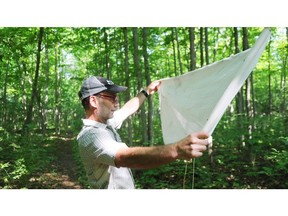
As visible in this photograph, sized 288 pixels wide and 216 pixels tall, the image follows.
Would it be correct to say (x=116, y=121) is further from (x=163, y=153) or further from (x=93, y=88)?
(x=163, y=153)

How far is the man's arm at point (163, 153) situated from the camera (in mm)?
1413

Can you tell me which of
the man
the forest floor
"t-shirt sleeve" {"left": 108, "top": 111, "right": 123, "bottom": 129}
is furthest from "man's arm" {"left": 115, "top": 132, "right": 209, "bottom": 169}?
the forest floor

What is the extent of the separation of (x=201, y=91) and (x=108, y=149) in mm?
1276

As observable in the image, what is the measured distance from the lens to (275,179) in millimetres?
6129

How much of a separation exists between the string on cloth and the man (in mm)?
560

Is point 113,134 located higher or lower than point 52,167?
higher

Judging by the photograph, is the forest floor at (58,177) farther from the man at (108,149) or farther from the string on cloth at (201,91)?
the man at (108,149)

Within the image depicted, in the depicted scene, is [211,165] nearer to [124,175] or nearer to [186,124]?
[186,124]

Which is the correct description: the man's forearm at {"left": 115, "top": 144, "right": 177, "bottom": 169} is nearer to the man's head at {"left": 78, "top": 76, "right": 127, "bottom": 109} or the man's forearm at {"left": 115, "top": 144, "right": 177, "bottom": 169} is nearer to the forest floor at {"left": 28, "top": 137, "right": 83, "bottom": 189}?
the man's head at {"left": 78, "top": 76, "right": 127, "bottom": 109}

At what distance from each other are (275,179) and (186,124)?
422 cm

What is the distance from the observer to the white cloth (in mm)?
2229

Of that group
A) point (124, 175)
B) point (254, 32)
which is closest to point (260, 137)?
point (124, 175)

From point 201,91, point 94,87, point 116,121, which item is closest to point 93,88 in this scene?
point 94,87
